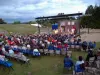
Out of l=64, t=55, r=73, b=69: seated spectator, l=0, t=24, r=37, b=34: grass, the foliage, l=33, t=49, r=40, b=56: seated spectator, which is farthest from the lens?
l=0, t=24, r=37, b=34: grass

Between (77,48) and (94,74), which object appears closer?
(94,74)

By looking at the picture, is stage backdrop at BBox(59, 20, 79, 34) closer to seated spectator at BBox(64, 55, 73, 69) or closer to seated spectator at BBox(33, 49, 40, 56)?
seated spectator at BBox(33, 49, 40, 56)

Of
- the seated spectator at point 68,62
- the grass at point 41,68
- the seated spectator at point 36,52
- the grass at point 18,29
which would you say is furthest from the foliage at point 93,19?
the seated spectator at point 68,62

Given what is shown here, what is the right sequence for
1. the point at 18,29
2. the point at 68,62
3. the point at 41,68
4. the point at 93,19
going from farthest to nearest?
the point at 18,29 → the point at 93,19 → the point at 41,68 → the point at 68,62

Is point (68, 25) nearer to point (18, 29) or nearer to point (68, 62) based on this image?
point (18, 29)

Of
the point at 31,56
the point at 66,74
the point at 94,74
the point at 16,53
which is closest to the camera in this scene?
the point at 94,74

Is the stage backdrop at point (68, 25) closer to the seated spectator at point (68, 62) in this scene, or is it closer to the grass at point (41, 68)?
the grass at point (41, 68)

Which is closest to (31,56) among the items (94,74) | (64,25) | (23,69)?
(23,69)

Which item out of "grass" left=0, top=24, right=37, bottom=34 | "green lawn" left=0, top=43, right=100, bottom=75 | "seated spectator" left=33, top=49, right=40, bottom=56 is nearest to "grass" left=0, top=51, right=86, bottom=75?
"green lawn" left=0, top=43, right=100, bottom=75

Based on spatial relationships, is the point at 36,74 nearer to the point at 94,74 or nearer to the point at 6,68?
the point at 6,68

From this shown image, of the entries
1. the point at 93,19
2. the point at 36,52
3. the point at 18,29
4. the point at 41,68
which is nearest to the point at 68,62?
the point at 41,68

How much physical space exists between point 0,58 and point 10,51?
3.87 m

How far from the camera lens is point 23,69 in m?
18.1

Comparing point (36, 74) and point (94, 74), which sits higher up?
point (94, 74)
